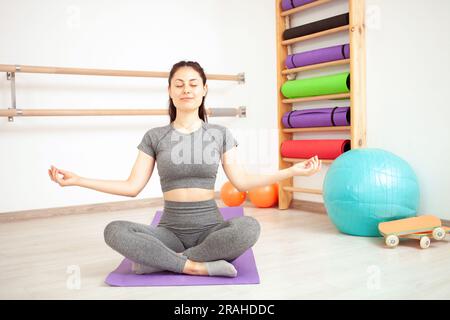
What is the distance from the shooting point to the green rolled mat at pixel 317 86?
3418mm

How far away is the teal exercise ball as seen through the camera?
2758 millimetres

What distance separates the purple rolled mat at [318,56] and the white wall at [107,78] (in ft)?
1.66

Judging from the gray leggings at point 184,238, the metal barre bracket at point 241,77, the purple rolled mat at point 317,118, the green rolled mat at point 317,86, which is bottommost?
the gray leggings at point 184,238

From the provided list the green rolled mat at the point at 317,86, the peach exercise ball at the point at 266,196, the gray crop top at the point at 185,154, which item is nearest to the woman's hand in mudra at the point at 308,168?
the gray crop top at the point at 185,154

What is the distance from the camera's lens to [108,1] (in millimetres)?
4199

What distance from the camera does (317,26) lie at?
12.0 feet

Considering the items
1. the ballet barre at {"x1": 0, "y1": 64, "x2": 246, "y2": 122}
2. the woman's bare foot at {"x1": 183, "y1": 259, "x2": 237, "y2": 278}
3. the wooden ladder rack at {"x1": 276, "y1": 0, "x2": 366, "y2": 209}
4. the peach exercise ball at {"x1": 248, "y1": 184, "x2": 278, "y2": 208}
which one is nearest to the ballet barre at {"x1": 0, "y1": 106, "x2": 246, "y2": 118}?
the ballet barre at {"x1": 0, "y1": 64, "x2": 246, "y2": 122}

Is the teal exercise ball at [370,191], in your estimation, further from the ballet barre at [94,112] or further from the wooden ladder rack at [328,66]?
the ballet barre at [94,112]

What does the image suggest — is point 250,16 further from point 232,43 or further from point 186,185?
point 186,185

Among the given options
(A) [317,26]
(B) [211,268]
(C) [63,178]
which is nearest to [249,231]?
(B) [211,268]

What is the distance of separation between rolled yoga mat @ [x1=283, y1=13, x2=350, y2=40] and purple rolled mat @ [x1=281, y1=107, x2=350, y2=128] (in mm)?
577

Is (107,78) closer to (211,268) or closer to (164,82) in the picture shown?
(164,82)
